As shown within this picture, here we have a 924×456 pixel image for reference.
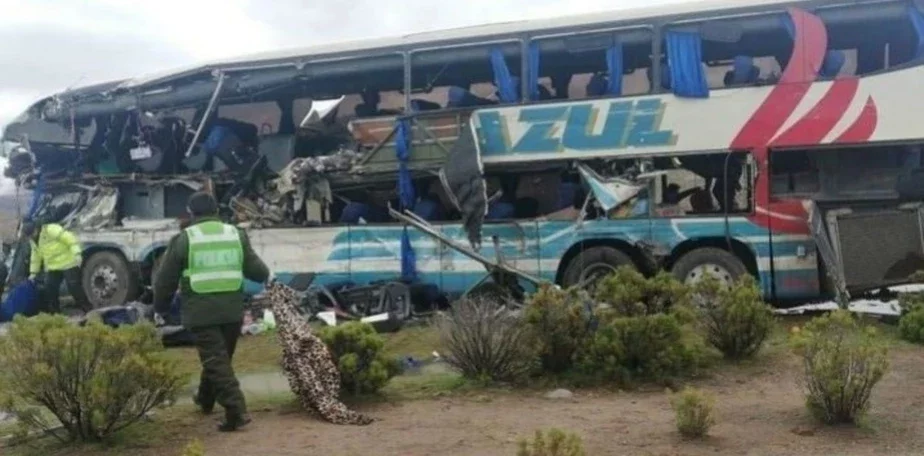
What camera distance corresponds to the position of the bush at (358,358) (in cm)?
700

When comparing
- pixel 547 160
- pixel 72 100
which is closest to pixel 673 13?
pixel 547 160

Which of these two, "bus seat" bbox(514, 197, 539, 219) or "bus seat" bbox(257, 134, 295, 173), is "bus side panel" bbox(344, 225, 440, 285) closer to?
"bus seat" bbox(514, 197, 539, 219)

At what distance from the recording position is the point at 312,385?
6.70 m

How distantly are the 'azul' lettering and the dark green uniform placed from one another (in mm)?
5964

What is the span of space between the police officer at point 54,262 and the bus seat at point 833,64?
967 cm

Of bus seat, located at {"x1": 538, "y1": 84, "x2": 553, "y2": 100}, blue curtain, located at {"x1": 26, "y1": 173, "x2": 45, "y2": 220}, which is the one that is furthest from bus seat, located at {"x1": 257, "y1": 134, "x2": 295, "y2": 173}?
bus seat, located at {"x1": 538, "y1": 84, "x2": 553, "y2": 100}

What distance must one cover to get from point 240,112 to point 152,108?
124 centimetres

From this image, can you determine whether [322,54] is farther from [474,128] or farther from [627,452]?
[627,452]

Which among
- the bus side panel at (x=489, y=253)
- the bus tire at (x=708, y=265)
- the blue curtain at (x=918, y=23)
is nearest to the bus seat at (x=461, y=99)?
the bus side panel at (x=489, y=253)

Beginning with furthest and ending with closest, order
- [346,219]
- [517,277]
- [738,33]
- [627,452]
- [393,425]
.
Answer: [346,219] < [517,277] < [738,33] < [393,425] < [627,452]

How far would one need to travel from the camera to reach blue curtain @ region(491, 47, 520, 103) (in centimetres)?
1214

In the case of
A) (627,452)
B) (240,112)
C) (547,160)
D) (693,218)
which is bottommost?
(627,452)

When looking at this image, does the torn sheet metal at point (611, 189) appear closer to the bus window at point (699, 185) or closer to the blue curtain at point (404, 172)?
the bus window at point (699, 185)

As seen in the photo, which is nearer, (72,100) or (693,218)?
(693,218)
